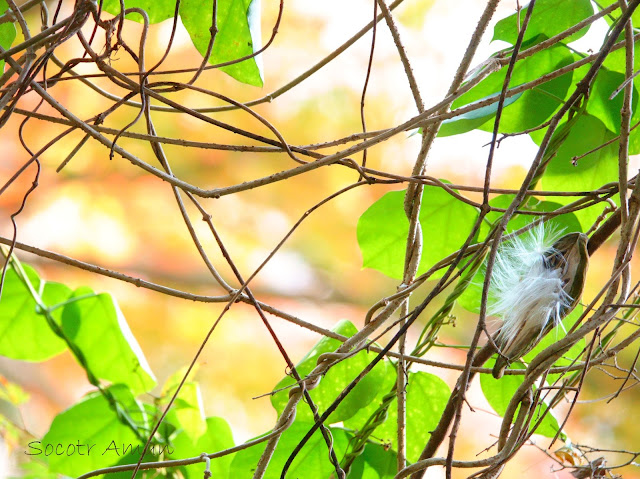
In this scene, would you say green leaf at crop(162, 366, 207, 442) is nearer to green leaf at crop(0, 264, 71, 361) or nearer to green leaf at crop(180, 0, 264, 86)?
green leaf at crop(0, 264, 71, 361)

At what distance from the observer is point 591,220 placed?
50cm

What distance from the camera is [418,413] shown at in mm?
521

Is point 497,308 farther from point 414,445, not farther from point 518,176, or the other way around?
point 518,176

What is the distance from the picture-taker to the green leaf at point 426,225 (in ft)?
1.69

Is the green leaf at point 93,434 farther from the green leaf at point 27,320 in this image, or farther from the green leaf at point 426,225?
the green leaf at point 426,225

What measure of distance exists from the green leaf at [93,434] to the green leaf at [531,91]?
49cm

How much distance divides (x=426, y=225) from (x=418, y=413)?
168 millimetres

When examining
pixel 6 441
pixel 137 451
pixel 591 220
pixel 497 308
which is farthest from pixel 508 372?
pixel 6 441

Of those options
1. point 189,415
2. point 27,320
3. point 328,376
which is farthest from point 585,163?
point 27,320

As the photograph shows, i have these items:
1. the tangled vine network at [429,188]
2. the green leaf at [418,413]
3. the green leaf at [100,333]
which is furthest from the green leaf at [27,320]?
the green leaf at [418,413]

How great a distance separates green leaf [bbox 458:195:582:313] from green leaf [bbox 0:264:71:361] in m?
0.50

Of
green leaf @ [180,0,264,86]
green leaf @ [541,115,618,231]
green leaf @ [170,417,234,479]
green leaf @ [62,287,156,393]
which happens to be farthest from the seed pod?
green leaf @ [62,287,156,393]

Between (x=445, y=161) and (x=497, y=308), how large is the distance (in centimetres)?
139

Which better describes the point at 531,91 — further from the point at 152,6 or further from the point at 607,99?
the point at 152,6
